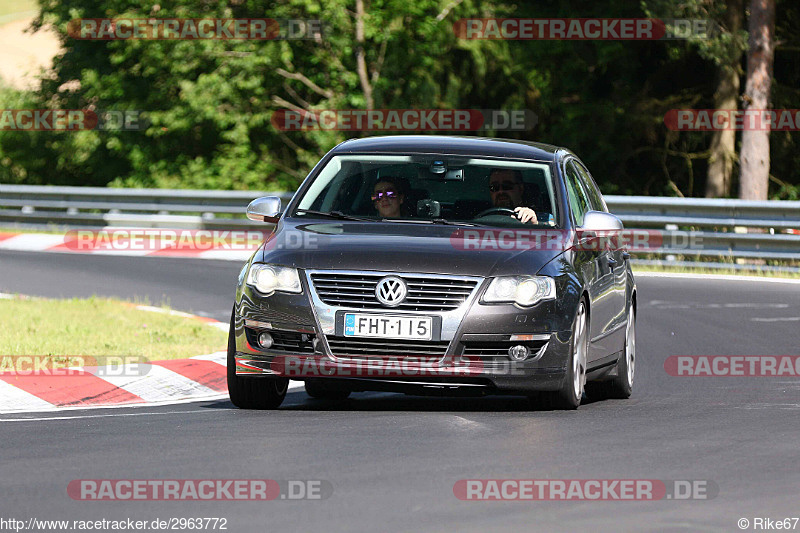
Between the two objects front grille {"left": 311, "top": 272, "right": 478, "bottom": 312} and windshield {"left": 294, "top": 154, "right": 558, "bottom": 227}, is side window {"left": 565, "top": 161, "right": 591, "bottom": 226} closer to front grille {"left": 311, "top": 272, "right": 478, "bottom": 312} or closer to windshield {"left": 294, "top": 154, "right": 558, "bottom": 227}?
windshield {"left": 294, "top": 154, "right": 558, "bottom": 227}

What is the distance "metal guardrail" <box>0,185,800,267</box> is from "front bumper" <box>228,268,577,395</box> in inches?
528

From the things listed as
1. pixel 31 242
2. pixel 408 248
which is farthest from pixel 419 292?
pixel 31 242

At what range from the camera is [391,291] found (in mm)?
9031

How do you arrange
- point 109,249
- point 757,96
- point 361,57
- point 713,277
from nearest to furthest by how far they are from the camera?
point 713,277 → point 109,249 → point 757,96 → point 361,57

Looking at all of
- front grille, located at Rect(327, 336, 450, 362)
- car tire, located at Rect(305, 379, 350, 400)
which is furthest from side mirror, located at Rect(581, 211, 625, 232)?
car tire, located at Rect(305, 379, 350, 400)

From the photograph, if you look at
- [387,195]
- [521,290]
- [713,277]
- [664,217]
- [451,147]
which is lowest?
[713,277]

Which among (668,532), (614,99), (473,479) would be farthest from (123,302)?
(614,99)

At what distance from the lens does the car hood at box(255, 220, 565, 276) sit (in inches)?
359

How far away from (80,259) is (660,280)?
8.32m

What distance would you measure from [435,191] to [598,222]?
42.5 inches

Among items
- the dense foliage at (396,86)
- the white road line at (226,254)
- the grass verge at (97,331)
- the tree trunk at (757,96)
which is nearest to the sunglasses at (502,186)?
the grass verge at (97,331)

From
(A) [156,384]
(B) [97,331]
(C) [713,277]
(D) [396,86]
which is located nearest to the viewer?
(A) [156,384]

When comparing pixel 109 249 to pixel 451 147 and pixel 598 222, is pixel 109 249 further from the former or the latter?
pixel 598 222

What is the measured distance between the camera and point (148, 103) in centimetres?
3788
